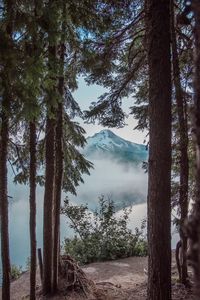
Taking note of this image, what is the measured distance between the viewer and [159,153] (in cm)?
564

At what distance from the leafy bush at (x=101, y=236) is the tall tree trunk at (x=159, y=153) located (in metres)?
7.75

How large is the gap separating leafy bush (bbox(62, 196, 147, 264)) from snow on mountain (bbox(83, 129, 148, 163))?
917cm

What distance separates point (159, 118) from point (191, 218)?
14.3 feet

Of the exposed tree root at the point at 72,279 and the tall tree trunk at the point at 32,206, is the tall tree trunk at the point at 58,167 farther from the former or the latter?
the tall tree trunk at the point at 32,206

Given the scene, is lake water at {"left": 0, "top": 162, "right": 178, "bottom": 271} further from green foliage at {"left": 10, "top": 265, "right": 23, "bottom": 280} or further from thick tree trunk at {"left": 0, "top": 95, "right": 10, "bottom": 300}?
thick tree trunk at {"left": 0, "top": 95, "right": 10, "bottom": 300}

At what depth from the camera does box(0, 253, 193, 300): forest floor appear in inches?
316

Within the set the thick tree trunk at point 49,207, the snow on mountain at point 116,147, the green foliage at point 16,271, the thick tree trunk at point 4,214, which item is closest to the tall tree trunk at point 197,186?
the thick tree trunk at point 4,214

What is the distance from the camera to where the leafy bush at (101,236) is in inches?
527

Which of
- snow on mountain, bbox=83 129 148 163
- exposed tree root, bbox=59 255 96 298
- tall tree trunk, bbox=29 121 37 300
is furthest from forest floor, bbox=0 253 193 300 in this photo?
snow on mountain, bbox=83 129 148 163

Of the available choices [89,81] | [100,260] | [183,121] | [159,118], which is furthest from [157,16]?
[100,260]

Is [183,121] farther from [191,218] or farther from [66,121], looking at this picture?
[191,218]

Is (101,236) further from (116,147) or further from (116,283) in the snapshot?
(116,147)

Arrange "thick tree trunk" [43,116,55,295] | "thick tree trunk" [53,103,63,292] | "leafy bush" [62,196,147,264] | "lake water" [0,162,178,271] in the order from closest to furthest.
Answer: "thick tree trunk" [43,116,55,295] < "thick tree trunk" [53,103,63,292] < "leafy bush" [62,196,147,264] < "lake water" [0,162,178,271]

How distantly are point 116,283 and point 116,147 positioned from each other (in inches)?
578
